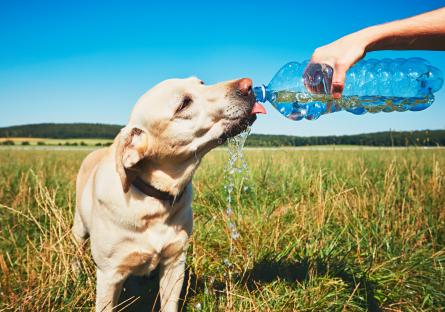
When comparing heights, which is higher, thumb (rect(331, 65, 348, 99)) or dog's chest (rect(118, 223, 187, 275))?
thumb (rect(331, 65, 348, 99))

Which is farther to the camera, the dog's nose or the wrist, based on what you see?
the dog's nose

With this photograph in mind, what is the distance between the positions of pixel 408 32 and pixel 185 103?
158cm

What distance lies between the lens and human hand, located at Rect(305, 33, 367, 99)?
1684mm

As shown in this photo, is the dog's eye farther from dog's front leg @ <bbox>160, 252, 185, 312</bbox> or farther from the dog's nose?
dog's front leg @ <bbox>160, 252, 185, 312</bbox>

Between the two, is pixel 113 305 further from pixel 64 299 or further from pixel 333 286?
pixel 333 286

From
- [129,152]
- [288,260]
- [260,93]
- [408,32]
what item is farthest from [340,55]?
[288,260]

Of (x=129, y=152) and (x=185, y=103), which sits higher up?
(x=185, y=103)

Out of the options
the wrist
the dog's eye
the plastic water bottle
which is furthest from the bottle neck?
the wrist

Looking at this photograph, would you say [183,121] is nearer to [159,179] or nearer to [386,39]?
[159,179]

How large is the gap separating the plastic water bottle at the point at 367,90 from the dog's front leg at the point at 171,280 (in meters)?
1.54

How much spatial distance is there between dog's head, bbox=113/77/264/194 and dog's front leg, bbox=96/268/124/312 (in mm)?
763

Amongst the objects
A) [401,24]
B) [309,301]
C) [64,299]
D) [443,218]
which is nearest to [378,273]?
[309,301]

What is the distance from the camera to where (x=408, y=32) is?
186cm

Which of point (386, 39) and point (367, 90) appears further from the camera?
point (367, 90)
